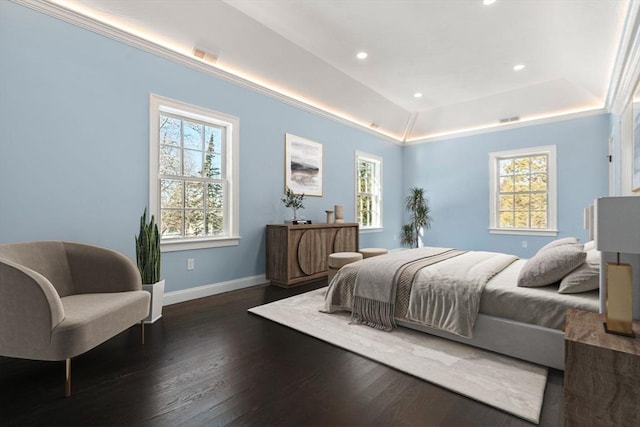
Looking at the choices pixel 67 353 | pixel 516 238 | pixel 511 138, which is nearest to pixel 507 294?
pixel 67 353

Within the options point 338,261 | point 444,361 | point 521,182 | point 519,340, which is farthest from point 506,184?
point 444,361

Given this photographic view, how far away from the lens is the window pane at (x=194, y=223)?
3.60 m

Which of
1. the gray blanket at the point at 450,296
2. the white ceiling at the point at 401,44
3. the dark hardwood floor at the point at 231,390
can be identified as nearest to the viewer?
the dark hardwood floor at the point at 231,390

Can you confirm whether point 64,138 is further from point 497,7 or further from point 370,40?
point 497,7

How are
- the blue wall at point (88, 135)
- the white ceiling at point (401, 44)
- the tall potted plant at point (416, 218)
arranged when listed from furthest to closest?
the tall potted plant at point (416, 218)
the white ceiling at point (401, 44)
the blue wall at point (88, 135)

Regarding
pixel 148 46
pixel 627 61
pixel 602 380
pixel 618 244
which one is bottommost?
pixel 602 380

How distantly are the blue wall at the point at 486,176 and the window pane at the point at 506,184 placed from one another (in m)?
0.27

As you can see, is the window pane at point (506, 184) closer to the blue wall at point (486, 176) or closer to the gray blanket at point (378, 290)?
the blue wall at point (486, 176)

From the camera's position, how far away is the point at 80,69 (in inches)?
108

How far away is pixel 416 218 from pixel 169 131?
17.3 feet

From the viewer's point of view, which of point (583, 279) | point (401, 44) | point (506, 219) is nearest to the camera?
point (583, 279)

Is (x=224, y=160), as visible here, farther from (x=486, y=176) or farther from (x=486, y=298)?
(x=486, y=176)

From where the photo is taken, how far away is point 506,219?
6.00 metres

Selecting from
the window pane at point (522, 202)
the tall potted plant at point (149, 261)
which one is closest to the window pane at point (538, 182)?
the window pane at point (522, 202)
